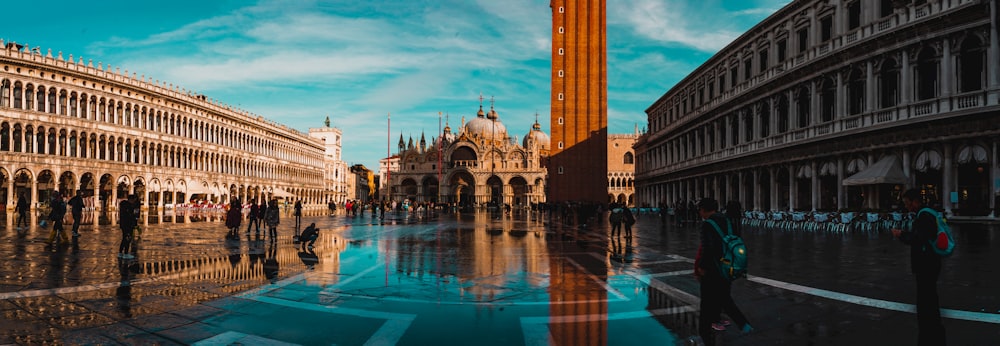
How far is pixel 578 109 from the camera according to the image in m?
64.1

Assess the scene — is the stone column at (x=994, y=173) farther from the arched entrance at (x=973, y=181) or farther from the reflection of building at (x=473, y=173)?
the reflection of building at (x=473, y=173)

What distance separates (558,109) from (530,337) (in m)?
58.9

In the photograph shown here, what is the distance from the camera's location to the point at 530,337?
241 inches

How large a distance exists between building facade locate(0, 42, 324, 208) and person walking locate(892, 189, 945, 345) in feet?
138

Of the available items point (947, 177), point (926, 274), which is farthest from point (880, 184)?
point (926, 274)

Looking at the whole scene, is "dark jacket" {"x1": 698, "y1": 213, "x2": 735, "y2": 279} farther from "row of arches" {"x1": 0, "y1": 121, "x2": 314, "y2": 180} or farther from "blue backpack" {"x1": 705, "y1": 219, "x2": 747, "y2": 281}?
"row of arches" {"x1": 0, "y1": 121, "x2": 314, "y2": 180}

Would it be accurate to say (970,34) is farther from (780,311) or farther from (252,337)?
(252,337)

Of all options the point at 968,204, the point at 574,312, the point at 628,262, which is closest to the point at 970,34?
the point at 968,204

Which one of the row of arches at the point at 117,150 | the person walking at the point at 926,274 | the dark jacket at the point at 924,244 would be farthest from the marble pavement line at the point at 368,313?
the row of arches at the point at 117,150

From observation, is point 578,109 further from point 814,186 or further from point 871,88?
point 871,88

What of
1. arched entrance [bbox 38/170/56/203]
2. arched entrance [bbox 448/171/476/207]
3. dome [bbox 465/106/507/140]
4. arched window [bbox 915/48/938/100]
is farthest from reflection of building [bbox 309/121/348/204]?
arched window [bbox 915/48/938/100]

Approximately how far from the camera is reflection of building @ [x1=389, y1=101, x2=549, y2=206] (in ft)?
336

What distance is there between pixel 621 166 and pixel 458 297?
4043 inches

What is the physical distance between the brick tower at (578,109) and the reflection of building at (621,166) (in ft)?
143
